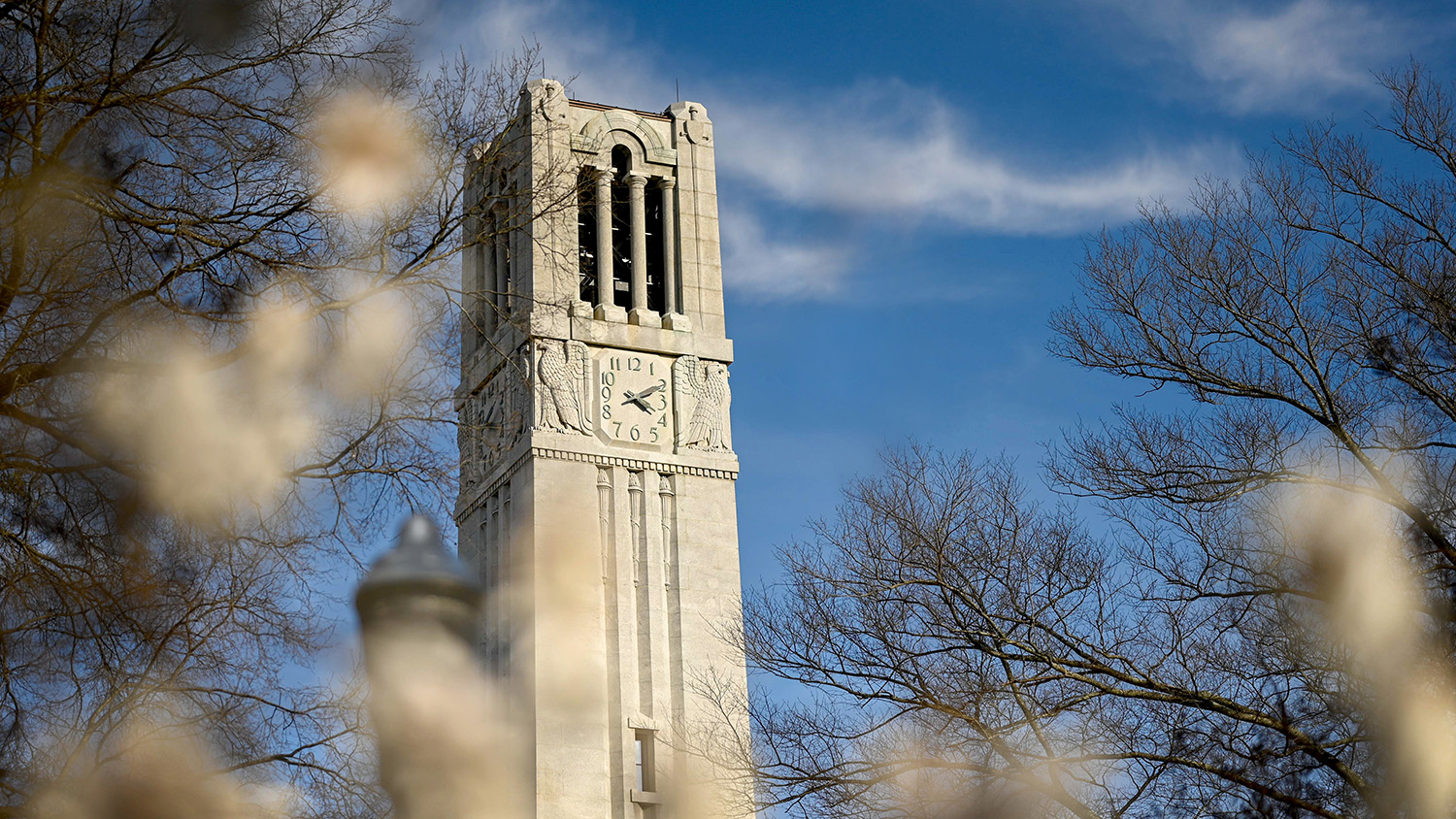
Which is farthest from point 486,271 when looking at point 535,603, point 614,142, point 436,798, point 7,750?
point 614,142

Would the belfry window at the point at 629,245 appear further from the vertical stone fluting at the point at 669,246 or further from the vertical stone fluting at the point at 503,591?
the vertical stone fluting at the point at 503,591

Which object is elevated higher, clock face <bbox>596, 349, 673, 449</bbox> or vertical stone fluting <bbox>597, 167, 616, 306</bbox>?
vertical stone fluting <bbox>597, 167, 616, 306</bbox>

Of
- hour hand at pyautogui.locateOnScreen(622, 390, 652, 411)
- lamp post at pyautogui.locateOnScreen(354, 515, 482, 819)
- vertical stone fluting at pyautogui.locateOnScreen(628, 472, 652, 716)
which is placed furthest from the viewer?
hour hand at pyautogui.locateOnScreen(622, 390, 652, 411)

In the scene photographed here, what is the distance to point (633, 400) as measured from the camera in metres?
36.8

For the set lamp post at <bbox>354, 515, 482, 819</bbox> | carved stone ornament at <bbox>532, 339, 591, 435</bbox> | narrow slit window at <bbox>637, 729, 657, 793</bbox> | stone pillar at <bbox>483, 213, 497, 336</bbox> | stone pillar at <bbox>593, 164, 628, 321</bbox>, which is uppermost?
stone pillar at <bbox>593, 164, 628, 321</bbox>

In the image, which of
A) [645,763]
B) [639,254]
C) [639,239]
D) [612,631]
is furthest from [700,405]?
[645,763]

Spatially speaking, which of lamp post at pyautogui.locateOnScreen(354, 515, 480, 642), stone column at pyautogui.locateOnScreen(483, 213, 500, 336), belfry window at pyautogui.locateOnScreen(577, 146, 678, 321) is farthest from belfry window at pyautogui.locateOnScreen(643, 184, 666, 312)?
lamp post at pyautogui.locateOnScreen(354, 515, 480, 642)

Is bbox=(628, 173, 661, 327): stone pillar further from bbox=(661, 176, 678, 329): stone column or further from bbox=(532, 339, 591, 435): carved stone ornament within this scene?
bbox=(532, 339, 591, 435): carved stone ornament

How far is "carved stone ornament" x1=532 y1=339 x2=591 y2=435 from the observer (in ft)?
115

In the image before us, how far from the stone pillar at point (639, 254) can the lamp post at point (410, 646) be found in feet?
101

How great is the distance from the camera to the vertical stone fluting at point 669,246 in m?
38.4

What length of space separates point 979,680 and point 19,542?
895 centimetres

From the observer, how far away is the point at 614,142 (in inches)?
1533

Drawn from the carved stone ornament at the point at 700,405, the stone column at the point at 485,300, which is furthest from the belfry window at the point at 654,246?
the stone column at the point at 485,300
